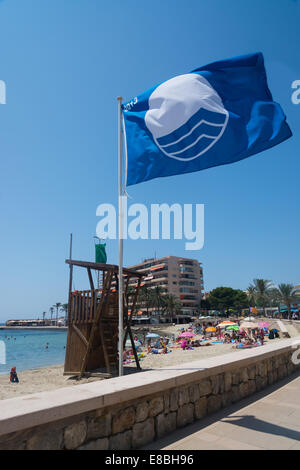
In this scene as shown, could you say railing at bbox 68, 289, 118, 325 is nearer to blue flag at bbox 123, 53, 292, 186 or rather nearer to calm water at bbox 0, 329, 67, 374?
blue flag at bbox 123, 53, 292, 186

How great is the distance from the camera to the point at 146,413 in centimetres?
375

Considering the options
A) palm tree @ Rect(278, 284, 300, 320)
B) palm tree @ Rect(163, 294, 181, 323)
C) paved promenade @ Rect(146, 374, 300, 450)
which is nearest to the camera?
paved promenade @ Rect(146, 374, 300, 450)

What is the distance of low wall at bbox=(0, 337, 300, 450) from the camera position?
2703 millimetres

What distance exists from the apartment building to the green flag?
3607 inches

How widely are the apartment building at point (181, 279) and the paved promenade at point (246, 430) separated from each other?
318 ft

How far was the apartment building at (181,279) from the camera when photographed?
103375mm


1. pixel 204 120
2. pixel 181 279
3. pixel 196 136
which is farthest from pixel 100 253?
pixel 181 279

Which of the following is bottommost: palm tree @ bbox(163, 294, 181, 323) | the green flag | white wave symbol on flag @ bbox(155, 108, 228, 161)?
palm tree @ bbox(163, 294, 181, 323)

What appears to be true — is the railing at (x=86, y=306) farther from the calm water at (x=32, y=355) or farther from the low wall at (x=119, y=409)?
the calm water at (x=32, y=355)

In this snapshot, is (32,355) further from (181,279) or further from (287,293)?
(181,279)

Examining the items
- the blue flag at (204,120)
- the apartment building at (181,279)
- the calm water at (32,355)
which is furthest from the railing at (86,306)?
the apartment building at (181,279)

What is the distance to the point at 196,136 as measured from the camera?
21.3ft

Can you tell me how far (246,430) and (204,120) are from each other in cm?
535

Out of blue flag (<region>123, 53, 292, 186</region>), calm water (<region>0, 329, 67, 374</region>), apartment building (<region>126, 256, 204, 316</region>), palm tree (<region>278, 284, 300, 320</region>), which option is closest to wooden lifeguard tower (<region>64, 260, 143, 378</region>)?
blue flag (<region>123, 53, 292, 186</region>)
